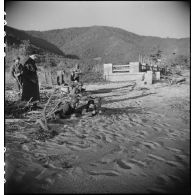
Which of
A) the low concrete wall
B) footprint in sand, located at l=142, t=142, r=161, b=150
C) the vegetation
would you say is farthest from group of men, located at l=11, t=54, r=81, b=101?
the vegetation

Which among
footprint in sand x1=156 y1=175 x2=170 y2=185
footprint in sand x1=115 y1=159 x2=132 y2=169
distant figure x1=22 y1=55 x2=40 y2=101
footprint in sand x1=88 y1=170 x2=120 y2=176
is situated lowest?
footprint in sand x1=156 y1=175 x2=170 y2=185

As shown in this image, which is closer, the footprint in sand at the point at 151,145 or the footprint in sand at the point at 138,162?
the footprint in sand at the point at 138,162

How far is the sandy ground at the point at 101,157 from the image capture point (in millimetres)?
2096

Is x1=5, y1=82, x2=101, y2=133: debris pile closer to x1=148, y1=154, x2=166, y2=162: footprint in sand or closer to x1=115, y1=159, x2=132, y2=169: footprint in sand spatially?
x1=115, y1=159, x2=132, y2=169: footprint in sand

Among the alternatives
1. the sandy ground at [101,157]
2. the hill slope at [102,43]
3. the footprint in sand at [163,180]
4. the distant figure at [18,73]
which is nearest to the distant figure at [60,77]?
the distant figure at [18,73]

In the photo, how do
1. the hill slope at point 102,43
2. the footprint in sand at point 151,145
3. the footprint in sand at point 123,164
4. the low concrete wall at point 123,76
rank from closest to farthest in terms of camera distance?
1. the footprint in sand at point 123,164
2. the footprint in sand at point 151,145
3. the low concrete wall at point 123,76
4. the hill slope at point 102,43

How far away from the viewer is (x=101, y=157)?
2705 mm

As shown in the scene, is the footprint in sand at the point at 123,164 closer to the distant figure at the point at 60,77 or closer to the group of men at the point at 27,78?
the group of men at the point at 27,78

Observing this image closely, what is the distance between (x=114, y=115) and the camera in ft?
15.9

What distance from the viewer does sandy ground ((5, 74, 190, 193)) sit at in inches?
82.5

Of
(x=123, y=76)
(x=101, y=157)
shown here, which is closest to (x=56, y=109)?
(x=101, y=157)

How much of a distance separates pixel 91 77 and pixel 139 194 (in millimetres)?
12187
